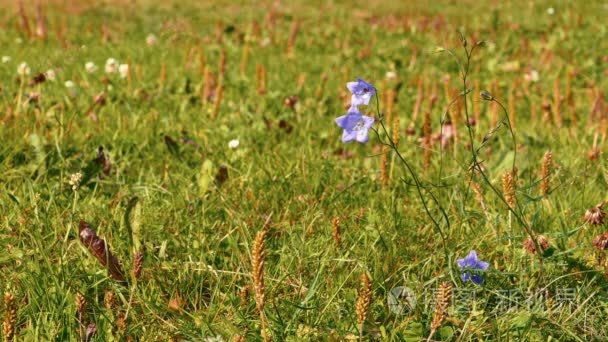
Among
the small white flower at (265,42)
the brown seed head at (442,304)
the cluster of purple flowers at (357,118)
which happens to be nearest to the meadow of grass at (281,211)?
the brown seed head at (442,304)

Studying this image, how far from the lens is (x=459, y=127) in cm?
439

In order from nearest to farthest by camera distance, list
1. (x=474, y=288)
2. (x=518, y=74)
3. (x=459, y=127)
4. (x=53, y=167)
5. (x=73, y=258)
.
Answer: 1. (x=474, y=288)
2. (x=73, y=258)
3. (x=53, y=167)
4. (x=459, y=127)
5. (x=518, y=74)

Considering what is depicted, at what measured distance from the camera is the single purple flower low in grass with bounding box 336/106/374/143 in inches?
81.1

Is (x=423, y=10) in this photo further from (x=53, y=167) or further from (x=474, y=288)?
(x=474, y=288)

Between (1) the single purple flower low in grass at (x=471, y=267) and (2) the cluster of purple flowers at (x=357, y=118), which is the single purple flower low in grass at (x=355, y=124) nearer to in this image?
(2) the cluster of purple flowers at (x=357, y=118)

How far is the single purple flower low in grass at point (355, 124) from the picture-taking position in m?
2.06

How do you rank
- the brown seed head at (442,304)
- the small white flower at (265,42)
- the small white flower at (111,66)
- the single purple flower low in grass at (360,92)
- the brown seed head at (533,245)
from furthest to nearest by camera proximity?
the small white flower at (265,42), the small white flower at (111,66), the brown seed head at (533,245), the single purple flower low in grass at (360,92), the brown seed head at (442,304)

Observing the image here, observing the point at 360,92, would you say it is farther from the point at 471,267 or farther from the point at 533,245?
the point at 533,245

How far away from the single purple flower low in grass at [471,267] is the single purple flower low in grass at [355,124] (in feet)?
1.52

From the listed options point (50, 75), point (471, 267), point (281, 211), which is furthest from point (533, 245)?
point (50, 75)

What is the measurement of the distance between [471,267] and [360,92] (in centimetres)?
60

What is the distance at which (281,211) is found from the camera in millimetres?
2873

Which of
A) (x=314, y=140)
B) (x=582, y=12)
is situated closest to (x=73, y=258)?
(x=314, y=140)

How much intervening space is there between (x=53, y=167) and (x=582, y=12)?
8.36 metres
